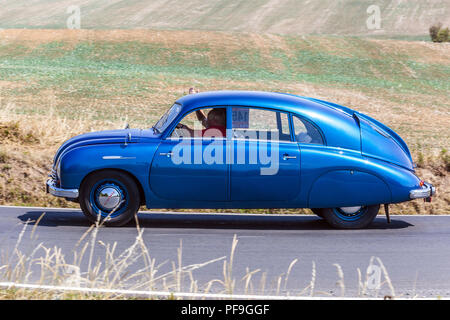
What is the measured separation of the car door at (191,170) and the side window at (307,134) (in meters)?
0.93

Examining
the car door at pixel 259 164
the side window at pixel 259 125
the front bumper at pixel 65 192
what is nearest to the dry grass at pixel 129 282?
the front bumper at pixel 65 192

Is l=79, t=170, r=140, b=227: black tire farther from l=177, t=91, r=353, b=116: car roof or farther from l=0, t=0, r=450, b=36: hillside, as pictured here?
l=0, t=0, r=450, b=36: hillside

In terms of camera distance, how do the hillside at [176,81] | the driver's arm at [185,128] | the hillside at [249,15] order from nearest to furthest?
the driver's arm at [185,128], the hillside at [176,81], the hillside at [249,15]

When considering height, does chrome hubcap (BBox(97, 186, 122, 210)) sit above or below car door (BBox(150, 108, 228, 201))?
below

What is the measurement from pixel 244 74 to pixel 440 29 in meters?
36.2

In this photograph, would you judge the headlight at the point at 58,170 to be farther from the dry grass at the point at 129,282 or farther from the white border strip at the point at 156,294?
the white border strip at the point at 156,294

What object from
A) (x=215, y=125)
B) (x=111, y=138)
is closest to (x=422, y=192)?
(x=215, y=125)

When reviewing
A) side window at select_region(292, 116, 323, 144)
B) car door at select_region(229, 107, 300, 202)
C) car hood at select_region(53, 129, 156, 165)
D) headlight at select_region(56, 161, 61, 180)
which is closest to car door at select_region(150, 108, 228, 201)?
car door at select_region(229, 107, 300, 202)

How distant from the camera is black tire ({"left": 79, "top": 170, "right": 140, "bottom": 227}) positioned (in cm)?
852

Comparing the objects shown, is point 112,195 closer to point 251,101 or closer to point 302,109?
point 251,101

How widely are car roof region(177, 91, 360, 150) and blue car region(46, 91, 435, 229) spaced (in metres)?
0.01

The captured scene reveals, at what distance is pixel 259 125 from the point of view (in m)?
8.77

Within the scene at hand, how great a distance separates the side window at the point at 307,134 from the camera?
8.66 m
